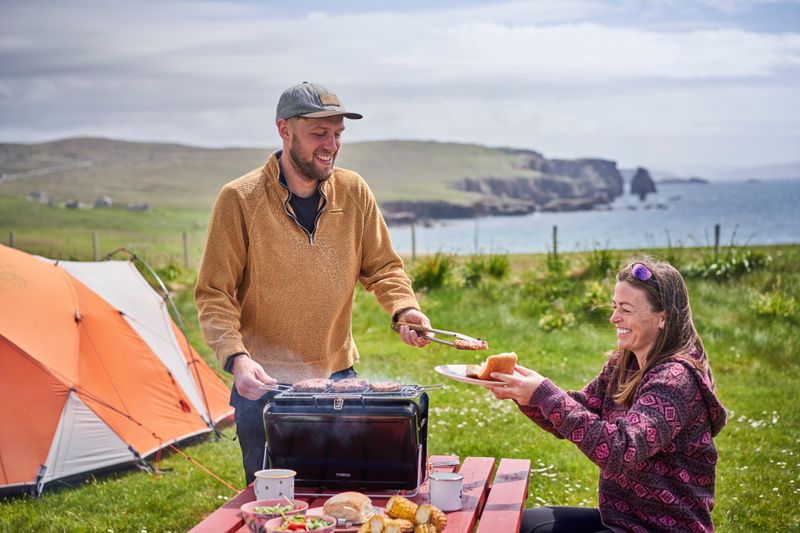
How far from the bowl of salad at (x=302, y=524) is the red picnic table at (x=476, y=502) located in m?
0.22

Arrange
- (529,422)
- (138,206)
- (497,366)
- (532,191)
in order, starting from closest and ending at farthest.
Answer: (497,366) < (529,422) < (138,206) < (532,191)

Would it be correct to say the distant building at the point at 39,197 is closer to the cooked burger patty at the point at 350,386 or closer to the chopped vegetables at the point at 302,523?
the cooked burger patty at the point at 350,386

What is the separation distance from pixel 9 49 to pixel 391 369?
4435 inches

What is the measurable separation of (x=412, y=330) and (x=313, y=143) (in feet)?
2.80

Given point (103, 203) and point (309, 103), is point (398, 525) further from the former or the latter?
point (103, 203)

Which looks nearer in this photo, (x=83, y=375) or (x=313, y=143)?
(x=313, y=143)

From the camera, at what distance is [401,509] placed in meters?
2.67

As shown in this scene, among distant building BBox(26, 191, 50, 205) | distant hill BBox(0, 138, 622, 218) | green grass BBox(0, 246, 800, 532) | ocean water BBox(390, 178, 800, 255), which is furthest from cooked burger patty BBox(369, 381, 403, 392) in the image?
distant hill BBox(0, 138, 622, 218)

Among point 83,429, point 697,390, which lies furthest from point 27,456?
point 697,390

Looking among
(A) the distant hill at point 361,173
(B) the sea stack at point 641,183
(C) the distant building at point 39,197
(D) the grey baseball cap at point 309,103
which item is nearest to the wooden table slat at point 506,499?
(D) the grey baseball cap at point 309,103

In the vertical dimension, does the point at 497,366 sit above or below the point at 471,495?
above

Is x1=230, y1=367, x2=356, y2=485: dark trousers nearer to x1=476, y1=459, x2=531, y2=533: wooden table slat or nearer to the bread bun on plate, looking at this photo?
x1=476, y1=459, x2=531, y2=533: wooden table slat

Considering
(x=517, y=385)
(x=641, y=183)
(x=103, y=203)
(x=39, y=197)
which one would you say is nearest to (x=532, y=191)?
(x=641, y=183)

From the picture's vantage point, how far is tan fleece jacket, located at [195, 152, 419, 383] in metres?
3.54
